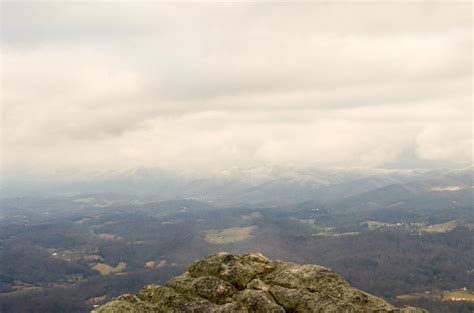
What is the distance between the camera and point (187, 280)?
40.1 metres

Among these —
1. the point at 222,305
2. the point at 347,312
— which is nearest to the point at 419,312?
the point at 347,312

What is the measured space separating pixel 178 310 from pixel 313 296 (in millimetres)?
11420

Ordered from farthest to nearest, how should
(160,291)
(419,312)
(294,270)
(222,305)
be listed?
(294,270)
(160,291)
(222,305)
(419,312)

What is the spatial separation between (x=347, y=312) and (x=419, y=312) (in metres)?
5.26

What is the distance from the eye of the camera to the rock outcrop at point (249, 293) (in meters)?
34.8

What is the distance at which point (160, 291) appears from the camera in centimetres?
3828

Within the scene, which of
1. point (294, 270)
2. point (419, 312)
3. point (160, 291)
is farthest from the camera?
point (294, 270)

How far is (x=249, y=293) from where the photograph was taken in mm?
37344

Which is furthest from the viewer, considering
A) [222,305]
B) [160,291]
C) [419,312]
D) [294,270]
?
[294,270]

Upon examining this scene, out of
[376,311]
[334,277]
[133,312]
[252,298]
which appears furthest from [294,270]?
[133,312]

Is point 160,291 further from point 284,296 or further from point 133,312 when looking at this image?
point 284,296

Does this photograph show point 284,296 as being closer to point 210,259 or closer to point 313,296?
point 313,296

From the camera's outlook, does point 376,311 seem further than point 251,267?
No

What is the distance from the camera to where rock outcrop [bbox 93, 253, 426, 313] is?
114 ft
